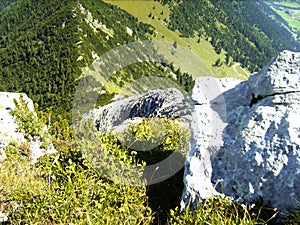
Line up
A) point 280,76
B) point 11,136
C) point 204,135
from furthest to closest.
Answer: point 11,136 < point 204,135 < point 280,76

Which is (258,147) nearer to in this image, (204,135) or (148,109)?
(204,135)

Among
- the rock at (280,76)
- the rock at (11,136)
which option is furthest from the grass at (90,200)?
the rock at (280,76)

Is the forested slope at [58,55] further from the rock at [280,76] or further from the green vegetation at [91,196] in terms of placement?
the rock at [280,76]

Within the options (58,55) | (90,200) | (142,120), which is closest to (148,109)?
(142,120)

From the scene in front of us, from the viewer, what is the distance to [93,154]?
17.9 ft

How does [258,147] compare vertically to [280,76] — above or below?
below

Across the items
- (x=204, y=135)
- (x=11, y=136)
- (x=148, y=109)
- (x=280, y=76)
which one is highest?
(x=280, y=76)

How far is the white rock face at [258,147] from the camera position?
174 inches

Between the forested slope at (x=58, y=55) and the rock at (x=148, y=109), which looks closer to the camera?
the rock at (x=148, y=109)

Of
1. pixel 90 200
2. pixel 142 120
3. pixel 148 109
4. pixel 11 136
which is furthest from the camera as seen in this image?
pixel 148 109

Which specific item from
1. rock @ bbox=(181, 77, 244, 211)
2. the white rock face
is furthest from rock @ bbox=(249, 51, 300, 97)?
rock @ bbox=(181, 77, 244, 211)

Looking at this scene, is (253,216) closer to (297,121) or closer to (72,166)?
(297,121)

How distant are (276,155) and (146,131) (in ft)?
10.5

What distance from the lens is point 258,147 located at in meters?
4.68
